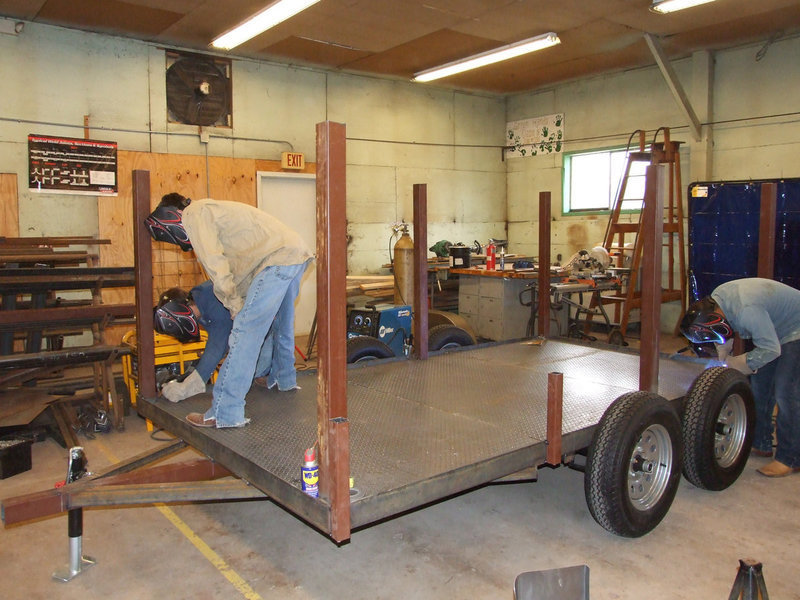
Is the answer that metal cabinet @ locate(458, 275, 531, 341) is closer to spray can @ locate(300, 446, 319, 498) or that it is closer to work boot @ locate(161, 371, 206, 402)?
work boot @ locate(161, 371, 206, 402)

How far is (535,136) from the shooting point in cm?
1141

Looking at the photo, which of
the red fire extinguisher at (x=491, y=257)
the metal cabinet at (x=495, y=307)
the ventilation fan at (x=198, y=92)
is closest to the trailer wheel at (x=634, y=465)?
the metal cabinet at (x=495, y=307)

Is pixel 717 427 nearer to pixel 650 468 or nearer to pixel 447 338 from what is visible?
pixel 650 468

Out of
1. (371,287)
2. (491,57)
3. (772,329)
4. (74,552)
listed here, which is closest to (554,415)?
(772,329)

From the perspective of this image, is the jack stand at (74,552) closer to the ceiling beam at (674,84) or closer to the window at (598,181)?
the ceiling beam at (674,84)

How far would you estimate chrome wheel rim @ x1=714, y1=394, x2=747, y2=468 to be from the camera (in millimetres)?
3953

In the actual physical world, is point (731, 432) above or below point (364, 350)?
below

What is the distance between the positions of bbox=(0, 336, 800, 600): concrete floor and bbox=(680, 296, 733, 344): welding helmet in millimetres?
970

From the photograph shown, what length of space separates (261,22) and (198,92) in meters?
1.74

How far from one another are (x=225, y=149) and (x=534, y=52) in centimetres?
441

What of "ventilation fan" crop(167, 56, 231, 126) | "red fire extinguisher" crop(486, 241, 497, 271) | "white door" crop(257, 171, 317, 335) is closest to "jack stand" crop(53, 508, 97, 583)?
"white door" crop(257, 171, 317, 335)

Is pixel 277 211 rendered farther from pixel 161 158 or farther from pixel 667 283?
pixel 667 283

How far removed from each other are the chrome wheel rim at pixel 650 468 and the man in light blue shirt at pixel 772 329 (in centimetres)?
113

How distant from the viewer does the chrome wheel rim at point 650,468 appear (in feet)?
10.7
